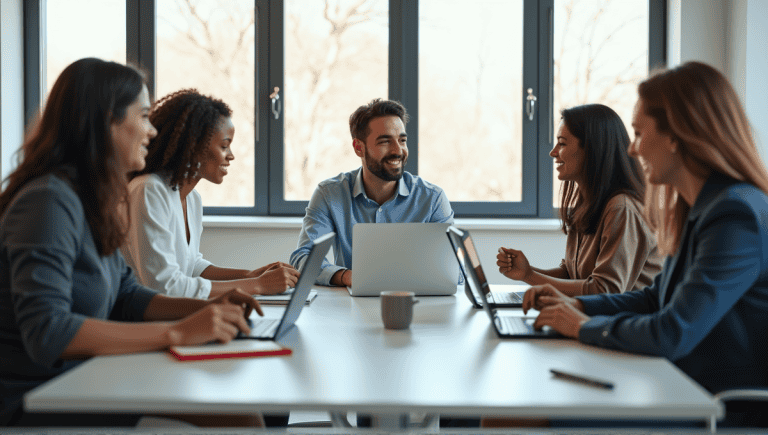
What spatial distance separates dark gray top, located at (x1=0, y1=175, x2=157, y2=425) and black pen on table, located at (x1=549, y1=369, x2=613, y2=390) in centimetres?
85

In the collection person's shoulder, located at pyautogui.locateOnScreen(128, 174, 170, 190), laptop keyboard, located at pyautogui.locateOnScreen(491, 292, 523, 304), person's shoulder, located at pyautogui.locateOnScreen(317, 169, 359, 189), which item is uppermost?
person's shoulder, located at pyautogui.locateOnScreen(128, 174, 170, 190)

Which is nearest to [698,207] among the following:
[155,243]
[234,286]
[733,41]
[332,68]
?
[234,286]

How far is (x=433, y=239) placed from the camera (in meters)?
1.95

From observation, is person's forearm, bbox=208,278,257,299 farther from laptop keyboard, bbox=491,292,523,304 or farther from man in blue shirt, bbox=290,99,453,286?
laptop keyboard, bbox=491,292,523,304

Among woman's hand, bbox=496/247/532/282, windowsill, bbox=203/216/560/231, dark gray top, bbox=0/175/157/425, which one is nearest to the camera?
dark gray top, bbox=0/175/157/425

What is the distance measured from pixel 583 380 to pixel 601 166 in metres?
1.15

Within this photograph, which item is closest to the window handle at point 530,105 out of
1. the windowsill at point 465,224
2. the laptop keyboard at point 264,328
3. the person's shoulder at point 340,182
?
the windowsill at point 465,224

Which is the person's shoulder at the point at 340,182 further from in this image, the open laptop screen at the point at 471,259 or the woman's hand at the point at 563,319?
the woman's hand at the point at 563,319

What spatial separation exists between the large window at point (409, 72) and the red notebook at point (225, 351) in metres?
2.64

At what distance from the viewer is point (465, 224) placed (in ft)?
11.8

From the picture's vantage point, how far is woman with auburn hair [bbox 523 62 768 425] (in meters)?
1.24

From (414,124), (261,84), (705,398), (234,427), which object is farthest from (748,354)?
(261,84)

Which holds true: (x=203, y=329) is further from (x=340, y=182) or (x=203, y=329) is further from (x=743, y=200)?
(x=340, y=182)

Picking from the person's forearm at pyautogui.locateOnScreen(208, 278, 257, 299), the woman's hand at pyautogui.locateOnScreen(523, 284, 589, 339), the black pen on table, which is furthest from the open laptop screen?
the person's forearm at pyautogui.locateOnScreen(208, 278, 257, 299)
